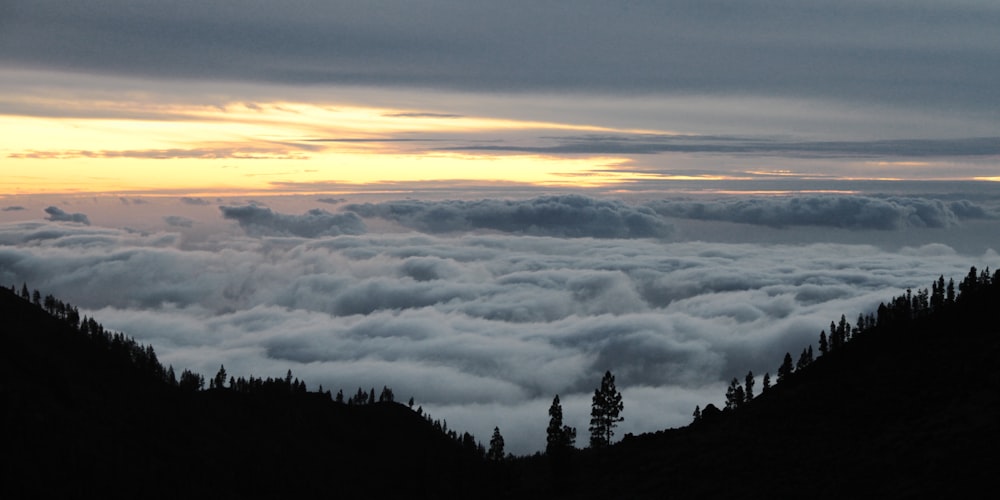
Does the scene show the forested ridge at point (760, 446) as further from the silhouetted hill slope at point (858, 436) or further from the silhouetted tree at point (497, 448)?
the silhouetted tree at point (497, 448)

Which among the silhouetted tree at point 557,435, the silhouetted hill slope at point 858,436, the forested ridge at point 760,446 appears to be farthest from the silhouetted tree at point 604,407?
the silhouetted hill slope at point 858,436

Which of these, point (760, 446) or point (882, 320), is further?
point (882, 320)

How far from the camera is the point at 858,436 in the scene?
9925cm

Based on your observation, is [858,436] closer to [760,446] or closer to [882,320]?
[760,446]

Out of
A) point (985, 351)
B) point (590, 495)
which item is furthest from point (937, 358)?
point (590, 495)

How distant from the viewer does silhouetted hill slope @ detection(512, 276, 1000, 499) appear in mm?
81438

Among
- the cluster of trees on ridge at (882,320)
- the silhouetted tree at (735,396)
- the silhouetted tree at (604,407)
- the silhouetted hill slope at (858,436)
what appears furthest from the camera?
the silhouetted tree at (735,396)

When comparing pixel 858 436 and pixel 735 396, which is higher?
pixel 735 396

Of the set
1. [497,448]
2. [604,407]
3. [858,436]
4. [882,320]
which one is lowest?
[858,436]

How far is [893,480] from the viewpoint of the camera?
80938 mm

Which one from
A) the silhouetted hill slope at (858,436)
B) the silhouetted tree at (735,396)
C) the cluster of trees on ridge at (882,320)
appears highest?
Answer: the cluster of trees on ridge at (882,320)

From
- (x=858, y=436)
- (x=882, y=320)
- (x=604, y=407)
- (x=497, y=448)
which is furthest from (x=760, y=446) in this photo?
(x=882, y=320)

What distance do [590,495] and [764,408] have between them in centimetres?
3103

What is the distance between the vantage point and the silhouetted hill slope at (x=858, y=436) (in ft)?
267
